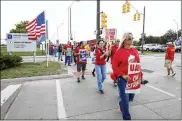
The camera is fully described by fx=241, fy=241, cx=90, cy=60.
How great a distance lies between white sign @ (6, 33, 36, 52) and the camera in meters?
17.9

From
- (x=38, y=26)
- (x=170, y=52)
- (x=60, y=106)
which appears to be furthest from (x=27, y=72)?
(x=170, y=52)

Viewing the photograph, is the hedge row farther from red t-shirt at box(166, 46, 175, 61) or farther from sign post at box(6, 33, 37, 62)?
red t-shirt at box(166, 46, 175, 61)

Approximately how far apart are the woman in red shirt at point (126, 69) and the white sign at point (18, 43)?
14.5 m

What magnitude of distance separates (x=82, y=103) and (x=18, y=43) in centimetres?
1308

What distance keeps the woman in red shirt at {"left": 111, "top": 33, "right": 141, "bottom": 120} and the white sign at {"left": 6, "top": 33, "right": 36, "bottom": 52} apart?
571 inches

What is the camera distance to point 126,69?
476cm

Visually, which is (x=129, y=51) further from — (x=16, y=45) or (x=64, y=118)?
(x=16, y=45)

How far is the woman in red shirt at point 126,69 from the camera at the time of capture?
187 inches

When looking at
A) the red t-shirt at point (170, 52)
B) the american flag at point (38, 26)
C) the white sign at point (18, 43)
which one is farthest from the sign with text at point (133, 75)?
the white sign at point (18, 43)

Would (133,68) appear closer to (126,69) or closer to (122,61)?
(126,69)

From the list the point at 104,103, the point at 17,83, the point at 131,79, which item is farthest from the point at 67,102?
the point at 17,83

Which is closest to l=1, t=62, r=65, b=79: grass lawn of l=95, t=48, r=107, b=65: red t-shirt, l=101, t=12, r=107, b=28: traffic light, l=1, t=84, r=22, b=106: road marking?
l=1, t=84, r=22, b=106: road marking

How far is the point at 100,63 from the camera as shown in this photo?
7582 mm

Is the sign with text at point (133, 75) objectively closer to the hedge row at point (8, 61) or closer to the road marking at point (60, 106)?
the road marking at point (60, 106)
